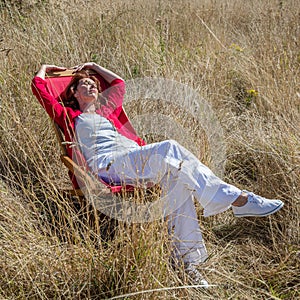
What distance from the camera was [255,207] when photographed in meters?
2.97

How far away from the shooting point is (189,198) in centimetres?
288

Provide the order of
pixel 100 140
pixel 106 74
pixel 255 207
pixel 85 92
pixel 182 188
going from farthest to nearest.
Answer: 1. pixel 106 74
2. pixel 85 92
3. pixel 100 140
4. pixel 255 207
5. pixel 182 188

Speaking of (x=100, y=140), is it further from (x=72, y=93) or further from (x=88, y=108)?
(x=72, y=93)

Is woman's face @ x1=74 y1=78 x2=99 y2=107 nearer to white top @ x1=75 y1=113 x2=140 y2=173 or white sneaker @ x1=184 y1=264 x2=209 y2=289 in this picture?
white top @ x1=75 y1=113 x2=140 y2=173

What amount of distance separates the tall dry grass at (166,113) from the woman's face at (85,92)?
1.58 ft

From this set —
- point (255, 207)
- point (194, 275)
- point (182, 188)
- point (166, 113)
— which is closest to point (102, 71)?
point (166, 113)

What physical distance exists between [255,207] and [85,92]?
1622 mm

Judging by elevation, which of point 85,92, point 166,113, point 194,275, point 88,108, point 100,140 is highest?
point 85,92

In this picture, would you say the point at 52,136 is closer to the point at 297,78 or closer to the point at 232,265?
the point at 232,265

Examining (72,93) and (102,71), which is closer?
(72,93)

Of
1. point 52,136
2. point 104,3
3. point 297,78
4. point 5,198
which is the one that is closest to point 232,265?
point 5,198

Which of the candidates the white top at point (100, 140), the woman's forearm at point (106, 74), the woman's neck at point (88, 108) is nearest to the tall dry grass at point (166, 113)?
the white top at point (100, 140)


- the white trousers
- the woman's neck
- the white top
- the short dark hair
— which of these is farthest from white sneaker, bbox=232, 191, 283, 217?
the short dark hair

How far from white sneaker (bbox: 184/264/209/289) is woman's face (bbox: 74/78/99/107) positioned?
163 cm
